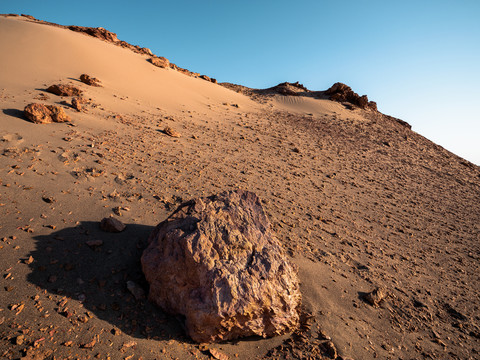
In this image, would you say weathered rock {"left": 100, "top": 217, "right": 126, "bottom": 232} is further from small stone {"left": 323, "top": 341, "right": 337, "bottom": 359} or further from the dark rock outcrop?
the dark rock outcrop

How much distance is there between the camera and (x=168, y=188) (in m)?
4.44

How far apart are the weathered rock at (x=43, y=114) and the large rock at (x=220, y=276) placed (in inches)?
171

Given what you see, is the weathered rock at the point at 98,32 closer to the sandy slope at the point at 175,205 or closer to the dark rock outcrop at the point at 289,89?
the sandy slope at the point at 175,205

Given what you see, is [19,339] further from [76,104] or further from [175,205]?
[76,104]

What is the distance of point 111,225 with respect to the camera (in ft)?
10.1

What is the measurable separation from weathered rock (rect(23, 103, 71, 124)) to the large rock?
435 cm

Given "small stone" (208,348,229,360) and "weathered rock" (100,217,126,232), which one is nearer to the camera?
"small stone" (208,348,229,360)

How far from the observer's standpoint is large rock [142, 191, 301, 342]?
2162 mm

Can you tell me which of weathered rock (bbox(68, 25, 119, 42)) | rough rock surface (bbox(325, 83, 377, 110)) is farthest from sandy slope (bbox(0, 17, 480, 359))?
rough rock surface (bbox(325, 83, 377, 110))

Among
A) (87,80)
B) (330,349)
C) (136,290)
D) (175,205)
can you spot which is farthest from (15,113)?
A: (330,349)

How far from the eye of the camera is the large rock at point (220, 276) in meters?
2.16

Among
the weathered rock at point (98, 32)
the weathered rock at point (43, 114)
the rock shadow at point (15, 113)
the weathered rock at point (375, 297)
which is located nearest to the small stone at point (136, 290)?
the weathered rock at point (375, 297)

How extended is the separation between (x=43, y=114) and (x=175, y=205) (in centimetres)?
373

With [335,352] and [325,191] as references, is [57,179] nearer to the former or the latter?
[335,352]
